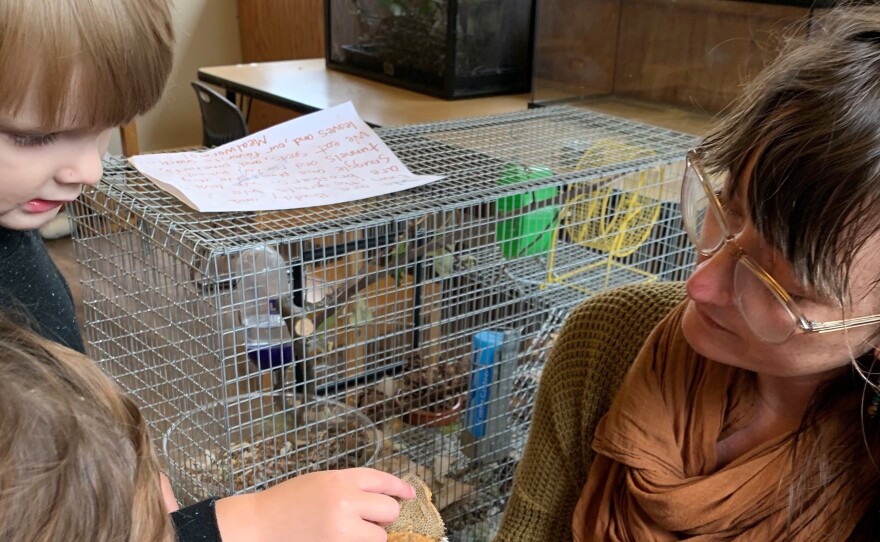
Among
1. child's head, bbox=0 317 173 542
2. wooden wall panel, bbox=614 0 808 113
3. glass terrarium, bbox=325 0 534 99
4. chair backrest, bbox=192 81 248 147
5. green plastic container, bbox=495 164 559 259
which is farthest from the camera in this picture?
glass terrarium, bbox=325 0 534 99

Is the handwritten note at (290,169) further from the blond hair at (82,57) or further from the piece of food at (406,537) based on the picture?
the piece of food at (406,537)

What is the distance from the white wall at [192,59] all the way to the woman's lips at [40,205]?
3.44 metres

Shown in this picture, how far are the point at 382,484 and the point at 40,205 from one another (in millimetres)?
380

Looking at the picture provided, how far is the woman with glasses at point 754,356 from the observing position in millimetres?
625

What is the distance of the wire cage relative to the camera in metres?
0.88

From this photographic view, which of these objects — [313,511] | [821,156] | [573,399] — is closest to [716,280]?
[821,156]

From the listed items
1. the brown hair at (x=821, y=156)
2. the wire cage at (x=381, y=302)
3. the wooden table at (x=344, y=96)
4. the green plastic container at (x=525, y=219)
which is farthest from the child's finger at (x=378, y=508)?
the wooden table at (x=344, y=96)

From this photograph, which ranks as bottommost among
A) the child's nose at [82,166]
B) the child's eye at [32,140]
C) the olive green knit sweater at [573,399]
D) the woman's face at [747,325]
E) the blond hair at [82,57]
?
the olive green knit sweater at [573,399]

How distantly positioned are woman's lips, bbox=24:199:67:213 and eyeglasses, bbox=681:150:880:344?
1.87 feet

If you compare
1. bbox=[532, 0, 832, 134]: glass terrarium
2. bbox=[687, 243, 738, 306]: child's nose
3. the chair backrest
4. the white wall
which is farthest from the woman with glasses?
the white wall

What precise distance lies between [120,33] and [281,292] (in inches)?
12.8

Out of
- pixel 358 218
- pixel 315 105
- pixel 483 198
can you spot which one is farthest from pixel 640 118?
pixel 358 218

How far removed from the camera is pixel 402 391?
1.10m

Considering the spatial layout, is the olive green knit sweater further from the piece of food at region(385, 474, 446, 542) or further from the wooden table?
the wooden table
